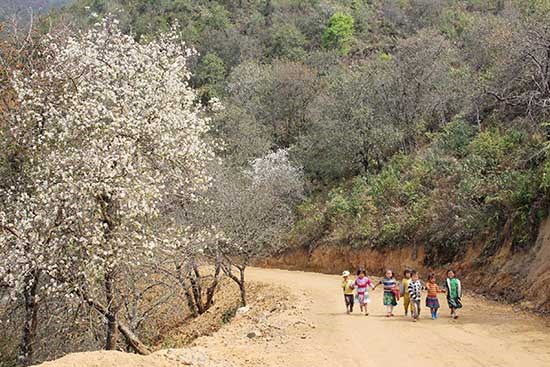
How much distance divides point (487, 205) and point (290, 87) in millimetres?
30172

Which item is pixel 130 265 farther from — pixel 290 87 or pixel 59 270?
pixel 290 87

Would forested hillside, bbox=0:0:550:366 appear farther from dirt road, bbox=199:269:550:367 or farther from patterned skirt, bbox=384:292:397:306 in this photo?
patterned skirt, bbox=384:292:397:306

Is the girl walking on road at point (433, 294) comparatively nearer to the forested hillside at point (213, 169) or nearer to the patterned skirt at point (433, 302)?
the patterned skirt at point (433, 302)

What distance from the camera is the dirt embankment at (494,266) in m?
15.2

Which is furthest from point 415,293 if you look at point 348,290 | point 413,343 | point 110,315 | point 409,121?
point 409,121

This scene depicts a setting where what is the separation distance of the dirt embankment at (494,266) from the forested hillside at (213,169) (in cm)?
16

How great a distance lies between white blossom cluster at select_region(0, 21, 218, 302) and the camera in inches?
454

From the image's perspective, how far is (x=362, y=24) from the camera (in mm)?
73188

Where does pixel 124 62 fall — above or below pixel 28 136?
above

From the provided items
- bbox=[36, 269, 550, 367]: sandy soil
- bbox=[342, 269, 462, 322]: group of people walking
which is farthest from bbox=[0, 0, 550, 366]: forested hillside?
bbox=[342, 269, 462, 322]: group of people walking

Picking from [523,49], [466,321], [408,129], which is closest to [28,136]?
[466,321]

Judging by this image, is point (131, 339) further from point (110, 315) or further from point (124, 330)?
point (110, 315)

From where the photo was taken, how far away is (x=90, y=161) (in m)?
11.7

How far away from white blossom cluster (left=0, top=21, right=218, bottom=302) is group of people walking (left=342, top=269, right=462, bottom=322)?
528cm
